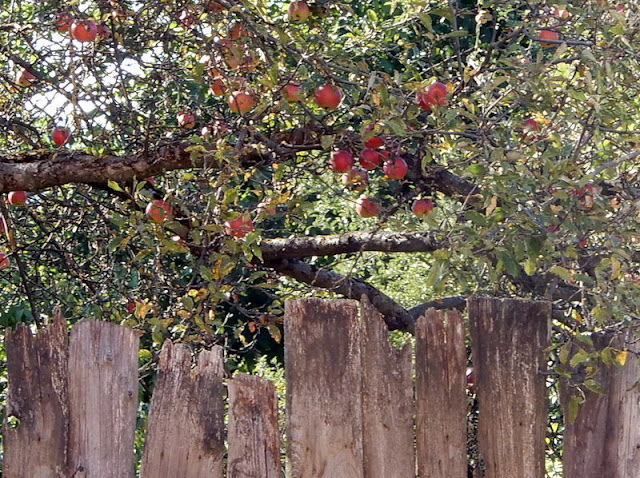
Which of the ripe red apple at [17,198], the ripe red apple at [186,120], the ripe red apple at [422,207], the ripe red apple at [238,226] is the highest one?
the ripe red apple at [186,120]

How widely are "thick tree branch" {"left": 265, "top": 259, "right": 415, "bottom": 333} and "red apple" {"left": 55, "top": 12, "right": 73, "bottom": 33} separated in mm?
1143

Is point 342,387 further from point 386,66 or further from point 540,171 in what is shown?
point 386,66

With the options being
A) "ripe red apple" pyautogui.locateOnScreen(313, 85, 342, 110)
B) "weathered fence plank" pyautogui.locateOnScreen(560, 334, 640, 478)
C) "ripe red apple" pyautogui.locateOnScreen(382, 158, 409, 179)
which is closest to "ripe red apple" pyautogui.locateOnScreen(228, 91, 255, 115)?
"ripe red apple" pyautogui.locateOnScreen(313, 85, 342, 110)

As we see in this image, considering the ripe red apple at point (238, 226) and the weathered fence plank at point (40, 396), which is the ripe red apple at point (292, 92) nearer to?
the ripe red apple at point (238, 226)

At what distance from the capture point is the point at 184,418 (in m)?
1.96

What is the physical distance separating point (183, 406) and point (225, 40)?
4.45ft

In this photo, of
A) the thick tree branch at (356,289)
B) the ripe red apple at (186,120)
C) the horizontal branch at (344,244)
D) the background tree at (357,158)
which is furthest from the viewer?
the thick tree branch at (356,289)

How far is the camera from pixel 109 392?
1993 mm

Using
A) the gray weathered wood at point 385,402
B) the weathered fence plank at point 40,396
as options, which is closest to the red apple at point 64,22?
the weathered fence plank at point 40,396

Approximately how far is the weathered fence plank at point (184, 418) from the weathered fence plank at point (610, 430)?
76 centimetres

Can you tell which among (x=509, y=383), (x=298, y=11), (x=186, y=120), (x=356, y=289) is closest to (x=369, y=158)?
(x=298, y=11)

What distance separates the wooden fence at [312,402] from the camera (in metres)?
1.97

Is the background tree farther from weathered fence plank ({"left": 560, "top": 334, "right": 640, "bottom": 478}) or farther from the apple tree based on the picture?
weathered fence plank ({"left": 560, "top": 334, "right": 640, "bottom": 478})

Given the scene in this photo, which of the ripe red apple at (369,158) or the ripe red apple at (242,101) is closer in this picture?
the ripe red apple at (242,101)
